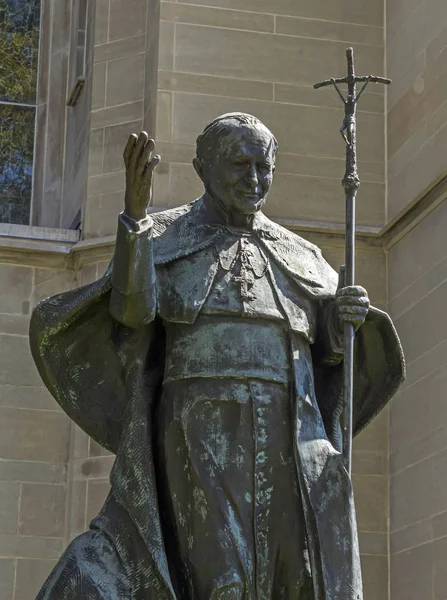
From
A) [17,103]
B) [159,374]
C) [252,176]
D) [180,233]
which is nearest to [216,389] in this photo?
[159,374]

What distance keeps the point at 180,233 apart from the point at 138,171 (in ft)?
1.72

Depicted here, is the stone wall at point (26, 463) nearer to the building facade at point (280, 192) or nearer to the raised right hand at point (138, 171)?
the building facade at point (280, 192)

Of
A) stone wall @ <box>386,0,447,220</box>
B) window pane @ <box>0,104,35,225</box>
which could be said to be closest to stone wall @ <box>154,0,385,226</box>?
stone wall @ <box>386,0,447,220</box>

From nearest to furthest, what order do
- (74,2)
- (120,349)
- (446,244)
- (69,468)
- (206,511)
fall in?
(206,511) → (120,349) → (446,244) → (69,468) → (74,2)

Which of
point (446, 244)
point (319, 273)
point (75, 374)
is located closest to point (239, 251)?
point (319, 273)

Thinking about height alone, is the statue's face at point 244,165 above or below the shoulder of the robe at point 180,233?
above

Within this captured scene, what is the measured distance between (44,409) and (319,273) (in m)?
6.23

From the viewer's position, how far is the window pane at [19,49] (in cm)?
1393

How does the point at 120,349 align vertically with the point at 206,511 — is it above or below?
above

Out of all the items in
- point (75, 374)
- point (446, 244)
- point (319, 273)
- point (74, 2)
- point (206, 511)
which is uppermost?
point (74, 2)

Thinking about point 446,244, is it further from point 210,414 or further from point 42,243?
point 210,414

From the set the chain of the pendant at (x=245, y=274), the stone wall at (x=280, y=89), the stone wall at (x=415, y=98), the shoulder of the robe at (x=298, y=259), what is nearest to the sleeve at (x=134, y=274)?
the chain of the pendant at (x=245, y=274)

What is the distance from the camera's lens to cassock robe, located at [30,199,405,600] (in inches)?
220

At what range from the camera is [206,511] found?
5570 mm
